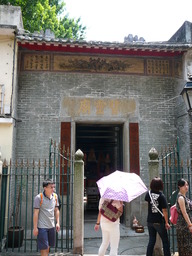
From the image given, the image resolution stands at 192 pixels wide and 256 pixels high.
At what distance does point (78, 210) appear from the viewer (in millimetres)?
5648

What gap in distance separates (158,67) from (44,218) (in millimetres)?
6525

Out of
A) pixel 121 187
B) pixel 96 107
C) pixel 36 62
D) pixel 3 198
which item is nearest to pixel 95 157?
pixel 96 107

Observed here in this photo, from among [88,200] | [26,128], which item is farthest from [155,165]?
[88,200]

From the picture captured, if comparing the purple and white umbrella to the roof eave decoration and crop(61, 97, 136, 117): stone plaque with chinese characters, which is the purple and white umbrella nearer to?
crop(61, 97, 136, 117): stone plaque with chinese characters

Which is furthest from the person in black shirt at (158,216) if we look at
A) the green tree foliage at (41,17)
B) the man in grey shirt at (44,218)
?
the green tree foliage at (41,17)

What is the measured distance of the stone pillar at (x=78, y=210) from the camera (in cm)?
555

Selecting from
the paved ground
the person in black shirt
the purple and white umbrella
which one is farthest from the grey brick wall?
the purple and white umbrella

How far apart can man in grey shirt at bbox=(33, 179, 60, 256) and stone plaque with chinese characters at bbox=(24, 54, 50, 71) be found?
5.01m

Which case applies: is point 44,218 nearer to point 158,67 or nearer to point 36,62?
point 36,62

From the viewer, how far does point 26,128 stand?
8188mm

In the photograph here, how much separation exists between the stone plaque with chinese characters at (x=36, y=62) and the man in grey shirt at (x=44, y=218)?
197 inches

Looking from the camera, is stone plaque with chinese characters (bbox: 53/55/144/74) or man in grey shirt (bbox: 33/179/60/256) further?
stone plaque with chinese characters (bbox: 53/55/144/74)

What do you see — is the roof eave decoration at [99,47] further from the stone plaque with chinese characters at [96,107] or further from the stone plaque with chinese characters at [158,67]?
the stone plaque with chinese characters at [96,107]

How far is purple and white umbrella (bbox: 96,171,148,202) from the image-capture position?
4.28m
